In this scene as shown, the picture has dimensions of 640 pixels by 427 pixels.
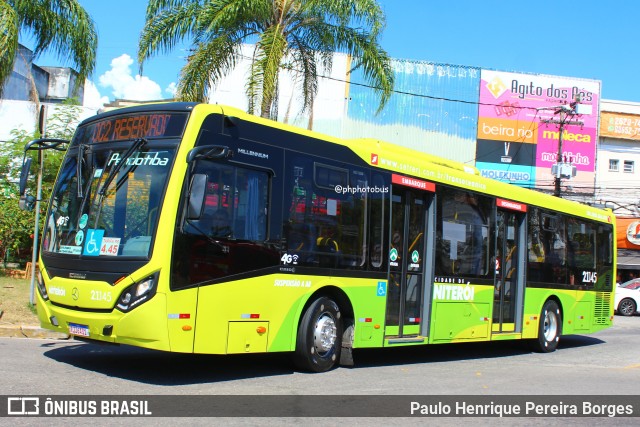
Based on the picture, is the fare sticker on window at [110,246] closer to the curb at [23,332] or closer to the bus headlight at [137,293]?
the bus headlight at [137,293]

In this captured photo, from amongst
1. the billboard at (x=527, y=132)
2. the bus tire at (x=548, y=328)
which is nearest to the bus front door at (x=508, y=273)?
the bus tire at (x=548, y=328)

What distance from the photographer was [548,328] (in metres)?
14.9

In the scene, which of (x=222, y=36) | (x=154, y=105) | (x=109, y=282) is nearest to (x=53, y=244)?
(x=109, y=282)

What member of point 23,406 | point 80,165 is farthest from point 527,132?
point 23,406

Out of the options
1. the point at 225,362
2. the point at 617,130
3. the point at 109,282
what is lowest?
the point at 225,362

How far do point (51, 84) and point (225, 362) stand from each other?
42878 millimetres

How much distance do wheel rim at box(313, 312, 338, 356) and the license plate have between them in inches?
118

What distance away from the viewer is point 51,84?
47.7 metres

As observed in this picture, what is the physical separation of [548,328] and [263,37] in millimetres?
9103

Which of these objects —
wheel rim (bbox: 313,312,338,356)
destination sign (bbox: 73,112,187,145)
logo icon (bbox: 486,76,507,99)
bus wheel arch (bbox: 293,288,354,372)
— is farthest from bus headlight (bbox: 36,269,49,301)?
logo icon (bbox: 486,76,507,99)

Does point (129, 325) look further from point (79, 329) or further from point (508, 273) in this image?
point (508, 273)

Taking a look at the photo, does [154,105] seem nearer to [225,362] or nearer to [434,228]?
[225,362]

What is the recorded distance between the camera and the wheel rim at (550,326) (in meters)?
14.9

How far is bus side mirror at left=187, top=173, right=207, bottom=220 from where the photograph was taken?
24.7 feet
